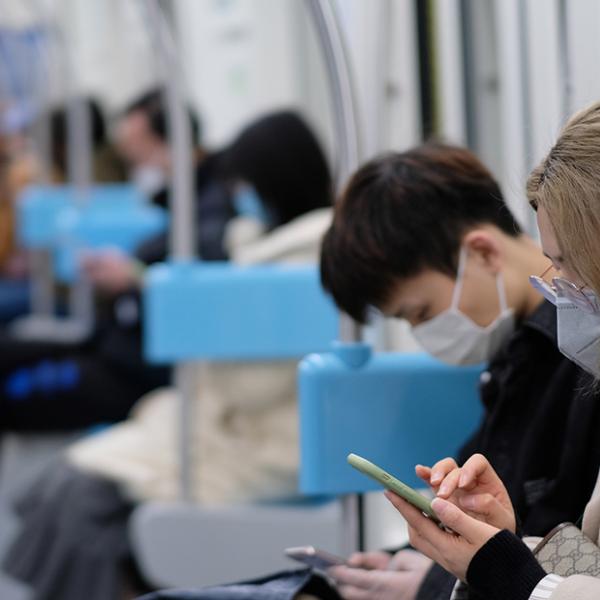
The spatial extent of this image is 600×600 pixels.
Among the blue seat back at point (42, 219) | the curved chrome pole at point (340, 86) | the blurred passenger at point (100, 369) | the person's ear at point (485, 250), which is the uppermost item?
the curved chrome pole at point (340, 86)

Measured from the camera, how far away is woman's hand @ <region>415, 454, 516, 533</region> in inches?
60.0

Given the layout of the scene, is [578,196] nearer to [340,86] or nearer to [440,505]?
[440,505]

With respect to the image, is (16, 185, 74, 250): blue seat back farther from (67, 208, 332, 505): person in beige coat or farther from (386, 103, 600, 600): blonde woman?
(386, 103, 600, 600): blonde woman

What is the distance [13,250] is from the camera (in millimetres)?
6160

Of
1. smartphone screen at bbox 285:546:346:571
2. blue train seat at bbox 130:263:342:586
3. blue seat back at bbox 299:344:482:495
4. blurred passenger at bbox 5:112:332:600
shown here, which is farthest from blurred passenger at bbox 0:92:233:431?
smartphone screen at bbox 285:546:346:571

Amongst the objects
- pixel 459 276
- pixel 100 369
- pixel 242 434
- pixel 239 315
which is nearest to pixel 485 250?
pixel 459 276

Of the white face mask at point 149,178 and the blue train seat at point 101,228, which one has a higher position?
the white face mask at point 149,178

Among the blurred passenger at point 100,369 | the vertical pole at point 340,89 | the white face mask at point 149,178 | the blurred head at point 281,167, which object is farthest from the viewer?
the white face mask at point 149,178

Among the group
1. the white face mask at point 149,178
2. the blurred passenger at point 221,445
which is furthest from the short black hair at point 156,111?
the blurred passenger at point 221,445

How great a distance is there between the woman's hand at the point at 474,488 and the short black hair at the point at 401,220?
47 centimetres

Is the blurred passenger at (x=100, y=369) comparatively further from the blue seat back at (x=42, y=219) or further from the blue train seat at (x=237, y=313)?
the blue train seat at (x=237, y=313)

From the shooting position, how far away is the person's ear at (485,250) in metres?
1.99

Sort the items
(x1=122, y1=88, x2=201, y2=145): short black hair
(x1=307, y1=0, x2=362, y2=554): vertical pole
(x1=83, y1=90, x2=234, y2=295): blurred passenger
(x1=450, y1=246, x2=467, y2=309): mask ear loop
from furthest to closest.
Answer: (x1=122, y1=88, x2=201, y2=145): short black hair, (x1=83, y1=90, x2=234, y2=295): blurred passenger, (x1=307, y1=0, x2=362, y2=554): vertical pole, (x1=450, y1=246, x2=467, y2=309): mask ear loop

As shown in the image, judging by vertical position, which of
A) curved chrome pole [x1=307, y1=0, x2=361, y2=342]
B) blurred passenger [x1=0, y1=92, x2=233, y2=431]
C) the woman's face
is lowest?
blurred passenger [x1=0, y1=92, x2=233, y2=431]
